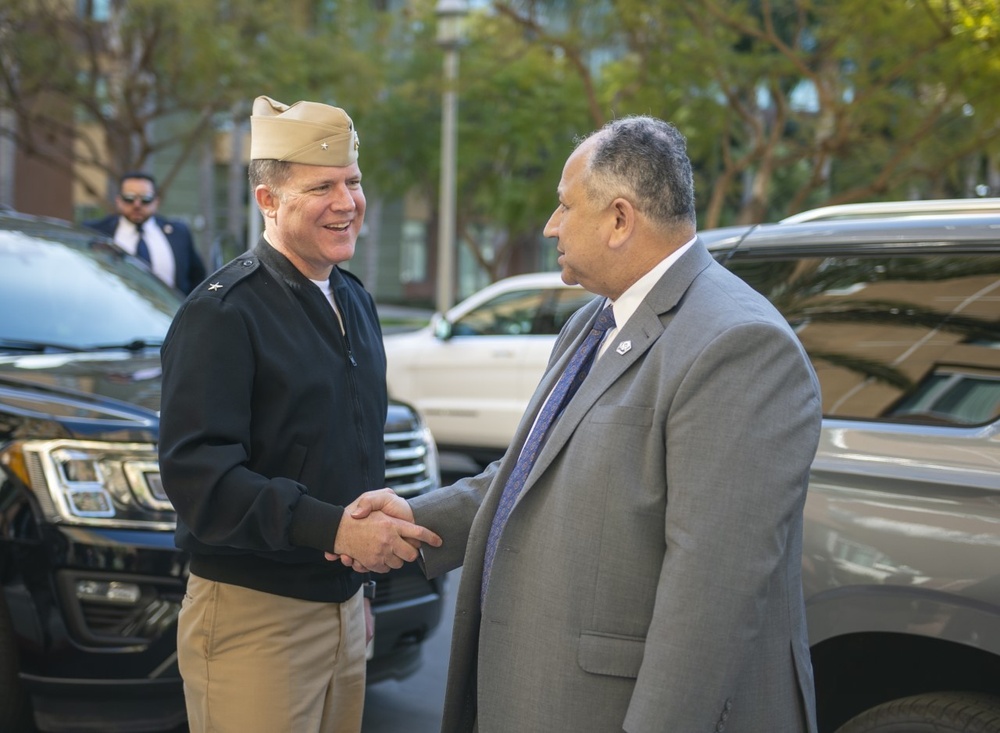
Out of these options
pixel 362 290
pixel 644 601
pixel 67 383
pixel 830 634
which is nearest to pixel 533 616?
pixel 644 601

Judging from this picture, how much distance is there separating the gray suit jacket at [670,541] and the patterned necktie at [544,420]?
92mm

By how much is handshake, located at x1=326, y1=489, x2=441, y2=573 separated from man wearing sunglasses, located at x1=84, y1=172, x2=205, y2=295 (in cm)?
532

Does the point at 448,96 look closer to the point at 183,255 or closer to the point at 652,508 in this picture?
the point at 183,255

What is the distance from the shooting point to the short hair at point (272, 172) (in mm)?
2826

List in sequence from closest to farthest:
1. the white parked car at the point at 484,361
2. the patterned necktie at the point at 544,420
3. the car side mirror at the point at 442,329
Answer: the patterned necktie at the point at 544,420, the white parked car at the point at 484,361, the car side mirror at the point at 442,329

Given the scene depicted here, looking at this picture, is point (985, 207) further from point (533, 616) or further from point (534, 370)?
point (534, 370)

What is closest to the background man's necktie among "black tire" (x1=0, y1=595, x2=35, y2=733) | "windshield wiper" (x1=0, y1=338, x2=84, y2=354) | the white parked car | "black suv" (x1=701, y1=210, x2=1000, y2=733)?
the white parked car

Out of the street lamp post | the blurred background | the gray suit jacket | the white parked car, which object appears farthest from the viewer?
the street lamp post

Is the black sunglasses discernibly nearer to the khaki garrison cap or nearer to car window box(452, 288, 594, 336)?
car window box(452, 288, 594, 336)

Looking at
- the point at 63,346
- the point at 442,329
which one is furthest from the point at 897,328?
the point at 442,329

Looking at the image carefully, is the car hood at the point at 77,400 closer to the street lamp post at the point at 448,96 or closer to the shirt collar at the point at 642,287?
the shirt collar at the point at 642,287

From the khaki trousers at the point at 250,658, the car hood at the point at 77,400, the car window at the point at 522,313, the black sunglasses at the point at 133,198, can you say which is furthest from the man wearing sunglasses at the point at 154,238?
the khaki trousers at the point at 250,658

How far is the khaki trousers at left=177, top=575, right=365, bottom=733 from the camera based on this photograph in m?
2.71

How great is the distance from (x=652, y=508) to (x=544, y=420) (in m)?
0.35
